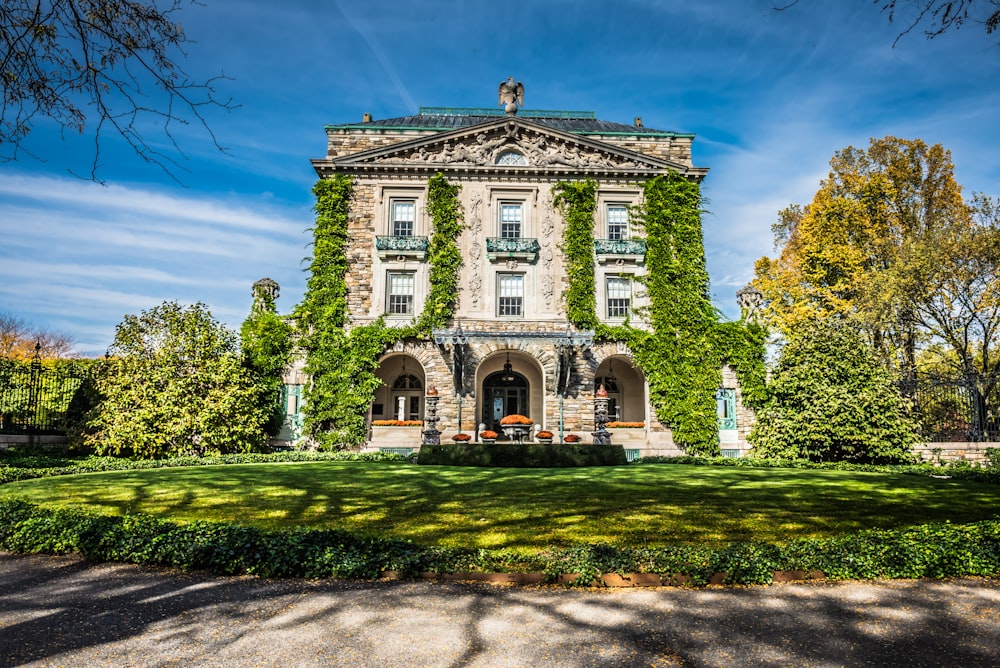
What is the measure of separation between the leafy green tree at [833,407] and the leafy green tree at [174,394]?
18191 mm

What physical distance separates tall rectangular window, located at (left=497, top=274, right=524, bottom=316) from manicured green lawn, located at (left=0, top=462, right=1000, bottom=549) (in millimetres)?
13477

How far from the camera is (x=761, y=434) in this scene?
21.9 metres

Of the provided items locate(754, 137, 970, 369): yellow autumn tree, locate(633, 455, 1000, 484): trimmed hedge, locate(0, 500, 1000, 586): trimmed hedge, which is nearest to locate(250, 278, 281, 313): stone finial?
locate(633, 455, 1000, 484): trimmed hedge

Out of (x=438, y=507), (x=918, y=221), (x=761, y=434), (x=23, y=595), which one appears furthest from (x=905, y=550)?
(x=918, y=221)

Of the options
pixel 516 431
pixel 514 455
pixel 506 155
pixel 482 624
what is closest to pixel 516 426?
pixel 516 431

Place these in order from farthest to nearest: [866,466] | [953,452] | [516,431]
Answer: [516,431] < [953,452] < [866,466]

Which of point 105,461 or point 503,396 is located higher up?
point 503,396

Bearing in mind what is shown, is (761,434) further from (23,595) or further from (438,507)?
(23,595)

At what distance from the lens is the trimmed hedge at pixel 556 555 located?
20.4ft

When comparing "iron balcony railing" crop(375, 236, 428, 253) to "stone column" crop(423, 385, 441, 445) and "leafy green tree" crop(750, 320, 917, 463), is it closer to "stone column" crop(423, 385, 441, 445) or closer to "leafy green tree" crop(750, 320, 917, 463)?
"stone column" crop(423, 385, 441, 445)

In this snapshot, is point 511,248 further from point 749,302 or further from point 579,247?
point 749,302

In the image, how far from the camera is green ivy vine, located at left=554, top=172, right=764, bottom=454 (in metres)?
25.7

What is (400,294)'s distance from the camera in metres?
26.9

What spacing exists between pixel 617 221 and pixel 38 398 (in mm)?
22887
